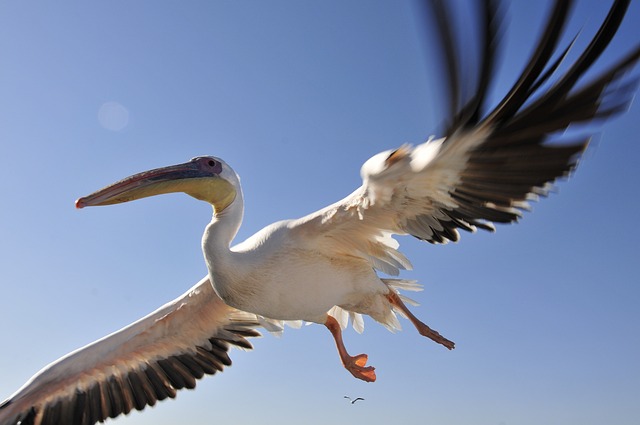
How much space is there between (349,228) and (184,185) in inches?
69.1

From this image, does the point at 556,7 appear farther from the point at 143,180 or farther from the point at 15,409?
the point at 15,409

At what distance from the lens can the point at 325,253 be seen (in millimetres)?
5719

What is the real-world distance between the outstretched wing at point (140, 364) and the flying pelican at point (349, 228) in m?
0.01

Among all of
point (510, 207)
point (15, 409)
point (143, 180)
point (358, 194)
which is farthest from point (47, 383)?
point (510, 207)

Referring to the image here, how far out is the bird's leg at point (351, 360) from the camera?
658 cm

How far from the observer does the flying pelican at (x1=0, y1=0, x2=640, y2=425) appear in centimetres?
335

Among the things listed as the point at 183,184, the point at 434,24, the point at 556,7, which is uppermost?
the point at 183,184

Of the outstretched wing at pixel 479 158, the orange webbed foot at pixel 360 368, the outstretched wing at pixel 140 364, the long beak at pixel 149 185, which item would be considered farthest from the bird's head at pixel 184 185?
the orange webbed foot at pixel 360 368

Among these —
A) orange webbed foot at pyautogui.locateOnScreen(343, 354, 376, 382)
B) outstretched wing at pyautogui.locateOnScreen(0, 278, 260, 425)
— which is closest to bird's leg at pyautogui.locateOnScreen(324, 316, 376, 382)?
orange webbed foot at pyautogui.locateOnScreen(343, 354, 376, 382)

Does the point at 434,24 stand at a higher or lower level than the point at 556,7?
lower

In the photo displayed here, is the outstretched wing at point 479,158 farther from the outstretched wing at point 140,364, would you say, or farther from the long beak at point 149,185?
the outstretched wing at point 140,364

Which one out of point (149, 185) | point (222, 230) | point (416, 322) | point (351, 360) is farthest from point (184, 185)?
point (416, 322)

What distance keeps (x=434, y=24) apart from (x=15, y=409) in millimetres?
6878

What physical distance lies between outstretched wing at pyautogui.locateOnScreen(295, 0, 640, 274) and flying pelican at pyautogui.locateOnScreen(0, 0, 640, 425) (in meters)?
0.01
